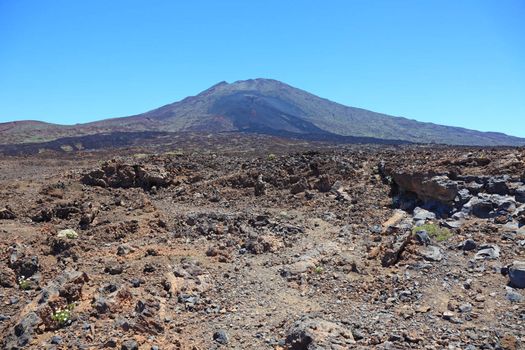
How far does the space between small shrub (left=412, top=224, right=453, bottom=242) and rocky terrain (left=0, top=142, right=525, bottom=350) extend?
0.06m

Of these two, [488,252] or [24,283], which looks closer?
[24,283]

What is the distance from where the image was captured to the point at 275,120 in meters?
104

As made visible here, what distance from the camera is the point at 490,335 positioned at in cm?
588

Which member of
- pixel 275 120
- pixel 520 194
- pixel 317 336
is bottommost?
pixel 317 336

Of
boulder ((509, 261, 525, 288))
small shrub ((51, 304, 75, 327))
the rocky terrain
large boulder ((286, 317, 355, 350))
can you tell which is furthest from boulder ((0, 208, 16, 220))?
boulder ((509, 261, 525, 288))

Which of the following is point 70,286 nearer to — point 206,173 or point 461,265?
point 461,265

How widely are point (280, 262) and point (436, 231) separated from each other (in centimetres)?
367

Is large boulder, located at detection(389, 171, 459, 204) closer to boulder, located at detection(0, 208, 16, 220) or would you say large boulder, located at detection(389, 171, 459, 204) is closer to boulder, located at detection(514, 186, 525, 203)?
boulder, located at detection(514, 186, 525, 203)

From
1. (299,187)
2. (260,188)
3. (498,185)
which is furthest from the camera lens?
(260,188)

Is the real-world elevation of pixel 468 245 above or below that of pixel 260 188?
below

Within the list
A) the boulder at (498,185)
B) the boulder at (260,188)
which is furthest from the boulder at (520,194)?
the boulder at (260,188)

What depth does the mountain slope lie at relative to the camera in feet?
299

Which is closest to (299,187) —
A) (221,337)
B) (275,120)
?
(221,337)

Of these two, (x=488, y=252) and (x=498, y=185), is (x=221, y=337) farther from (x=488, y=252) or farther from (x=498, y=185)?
(x=498, y=185)
